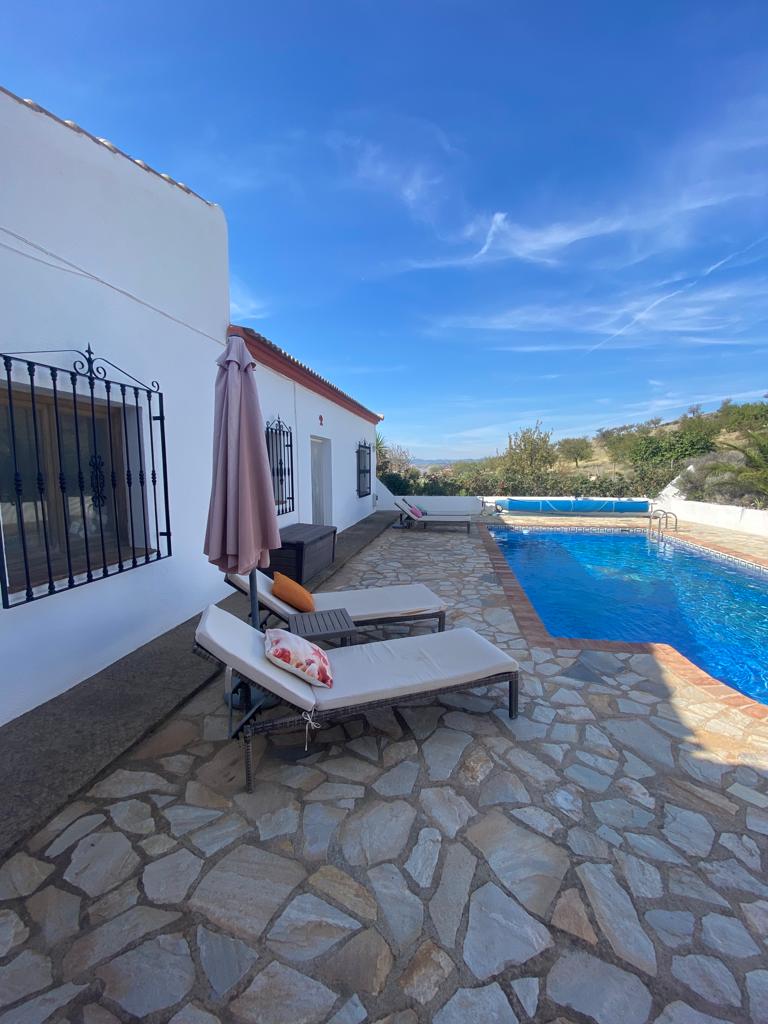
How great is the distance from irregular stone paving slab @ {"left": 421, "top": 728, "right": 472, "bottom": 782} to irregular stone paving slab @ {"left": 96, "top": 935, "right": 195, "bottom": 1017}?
4.93ft

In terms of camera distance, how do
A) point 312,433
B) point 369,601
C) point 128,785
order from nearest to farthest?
point 128,785 → point 369,601 → point 312,433

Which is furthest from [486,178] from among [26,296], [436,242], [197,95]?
[26,296]

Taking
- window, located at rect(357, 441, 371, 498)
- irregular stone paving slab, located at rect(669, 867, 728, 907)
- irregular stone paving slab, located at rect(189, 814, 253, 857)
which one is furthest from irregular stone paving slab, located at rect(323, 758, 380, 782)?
window, located at rect(357, 441, 371, 498)

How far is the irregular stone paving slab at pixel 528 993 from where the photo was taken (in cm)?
154

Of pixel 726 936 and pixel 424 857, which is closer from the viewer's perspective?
pixel 726 936

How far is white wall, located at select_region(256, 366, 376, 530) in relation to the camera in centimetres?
757

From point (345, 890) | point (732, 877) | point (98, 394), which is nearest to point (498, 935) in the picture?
point (345, 890)

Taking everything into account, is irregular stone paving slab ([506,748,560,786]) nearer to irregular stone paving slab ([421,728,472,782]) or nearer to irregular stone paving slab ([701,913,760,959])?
irregular stone paving slab ([421,728,472,782])

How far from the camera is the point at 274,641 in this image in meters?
3.06

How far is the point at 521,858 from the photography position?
2.17 metres

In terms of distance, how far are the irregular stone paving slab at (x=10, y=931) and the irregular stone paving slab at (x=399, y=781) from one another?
1650 millimetres

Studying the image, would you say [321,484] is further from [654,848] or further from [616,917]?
[616,917]

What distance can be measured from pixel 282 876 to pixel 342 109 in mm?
10969

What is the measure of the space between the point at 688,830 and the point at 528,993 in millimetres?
1331
